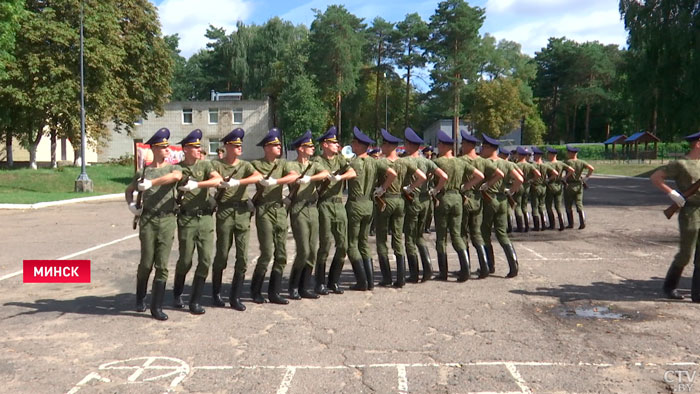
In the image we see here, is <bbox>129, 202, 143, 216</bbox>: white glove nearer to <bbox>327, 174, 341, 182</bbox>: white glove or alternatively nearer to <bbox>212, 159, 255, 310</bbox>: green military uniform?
<bbox>212, 159, 255, 310</bbox>: green military uniform

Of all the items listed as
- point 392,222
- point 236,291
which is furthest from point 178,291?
point 392,222

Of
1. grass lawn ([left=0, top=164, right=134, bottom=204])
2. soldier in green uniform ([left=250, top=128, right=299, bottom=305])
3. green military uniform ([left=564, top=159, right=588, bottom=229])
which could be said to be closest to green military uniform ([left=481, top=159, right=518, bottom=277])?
soldier in green uniform ([left=250, top=128, right=299, bottom=305])

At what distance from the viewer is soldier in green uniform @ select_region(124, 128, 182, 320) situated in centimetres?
622

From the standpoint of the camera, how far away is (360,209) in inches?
298

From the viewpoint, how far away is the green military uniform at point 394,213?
7699mm

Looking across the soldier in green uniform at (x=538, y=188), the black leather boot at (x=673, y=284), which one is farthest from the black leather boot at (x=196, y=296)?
the soldier in green uniform at (x=538, y=188)

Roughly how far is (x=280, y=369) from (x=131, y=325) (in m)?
2.19

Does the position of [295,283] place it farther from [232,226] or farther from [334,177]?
[334,177]

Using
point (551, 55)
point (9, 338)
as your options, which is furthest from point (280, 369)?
point (551, 55)

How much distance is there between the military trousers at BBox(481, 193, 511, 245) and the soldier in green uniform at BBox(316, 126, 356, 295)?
7.66ft

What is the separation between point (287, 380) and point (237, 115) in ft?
197

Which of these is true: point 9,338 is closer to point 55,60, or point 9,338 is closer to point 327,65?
point 55,60

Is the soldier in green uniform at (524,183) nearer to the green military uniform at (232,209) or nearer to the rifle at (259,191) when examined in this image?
the rifle at (259,191)

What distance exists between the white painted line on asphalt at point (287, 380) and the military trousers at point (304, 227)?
2342 millimetres
